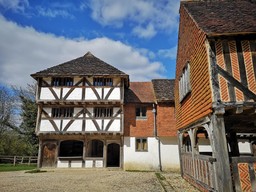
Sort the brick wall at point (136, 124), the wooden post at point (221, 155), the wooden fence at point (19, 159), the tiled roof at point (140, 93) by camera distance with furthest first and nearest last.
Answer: the wooden fence at point (19, 159) → the tiled roof at point (140, 93) → the brick wall at point (136, 124) → the wooden post at point (221, 155)

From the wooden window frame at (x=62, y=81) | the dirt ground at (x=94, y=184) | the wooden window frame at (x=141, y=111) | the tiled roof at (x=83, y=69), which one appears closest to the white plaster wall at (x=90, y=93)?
the tiled roof at (x=83, y=69)

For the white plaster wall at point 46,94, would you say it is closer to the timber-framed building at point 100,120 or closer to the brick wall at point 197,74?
the timber-framed building at point 100,120

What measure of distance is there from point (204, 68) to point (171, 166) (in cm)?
1187

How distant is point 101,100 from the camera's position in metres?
16.5

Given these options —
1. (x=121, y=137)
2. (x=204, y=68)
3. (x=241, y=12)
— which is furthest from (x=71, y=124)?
(x=241, y=12)

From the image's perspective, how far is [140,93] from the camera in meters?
19.1

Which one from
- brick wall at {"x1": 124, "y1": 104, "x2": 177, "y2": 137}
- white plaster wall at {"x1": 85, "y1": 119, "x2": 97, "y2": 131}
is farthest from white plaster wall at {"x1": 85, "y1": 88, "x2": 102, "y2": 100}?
brick wall at {"x1": 124, "y1": 104, "x2": 177, "y2": 137}

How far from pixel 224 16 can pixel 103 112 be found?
11888mm

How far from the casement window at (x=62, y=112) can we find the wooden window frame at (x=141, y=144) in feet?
20.2

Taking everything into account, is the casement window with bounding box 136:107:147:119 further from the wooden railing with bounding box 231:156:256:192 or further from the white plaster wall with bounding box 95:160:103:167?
the wooden railing with bounding box 231:156:256:192

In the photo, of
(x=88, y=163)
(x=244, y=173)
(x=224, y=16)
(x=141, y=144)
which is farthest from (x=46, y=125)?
(x=224, y=16)

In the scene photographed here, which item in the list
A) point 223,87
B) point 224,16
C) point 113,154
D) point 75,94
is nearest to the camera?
point 223,87

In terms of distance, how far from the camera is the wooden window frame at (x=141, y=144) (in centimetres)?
1691

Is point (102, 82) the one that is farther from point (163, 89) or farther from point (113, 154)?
point (113, 154)
